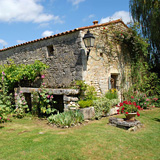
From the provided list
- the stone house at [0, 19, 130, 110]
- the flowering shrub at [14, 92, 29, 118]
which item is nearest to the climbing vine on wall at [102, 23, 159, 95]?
the stone house at [0, 19, 130, 110]

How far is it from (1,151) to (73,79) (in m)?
3.99

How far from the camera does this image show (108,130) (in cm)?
509

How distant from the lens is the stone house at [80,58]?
700 cm

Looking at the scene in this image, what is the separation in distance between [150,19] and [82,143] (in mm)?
9418

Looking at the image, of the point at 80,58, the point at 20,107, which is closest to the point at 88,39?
the point at 80,58

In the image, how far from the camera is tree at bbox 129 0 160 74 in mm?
10117

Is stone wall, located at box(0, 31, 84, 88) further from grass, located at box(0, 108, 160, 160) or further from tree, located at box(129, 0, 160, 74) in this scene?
tree, located at box(129, 0, 160, 74)

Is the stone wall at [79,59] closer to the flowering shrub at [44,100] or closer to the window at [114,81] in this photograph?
the window at [114,81]

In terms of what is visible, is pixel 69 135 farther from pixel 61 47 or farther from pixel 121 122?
pixel 61 47

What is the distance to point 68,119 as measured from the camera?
563cm

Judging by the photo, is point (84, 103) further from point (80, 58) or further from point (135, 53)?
point (135, 53)

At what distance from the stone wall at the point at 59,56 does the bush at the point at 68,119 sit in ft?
5.14

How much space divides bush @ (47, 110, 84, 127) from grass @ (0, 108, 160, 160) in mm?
283

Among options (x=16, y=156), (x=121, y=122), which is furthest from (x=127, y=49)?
(x=16, y=156)
